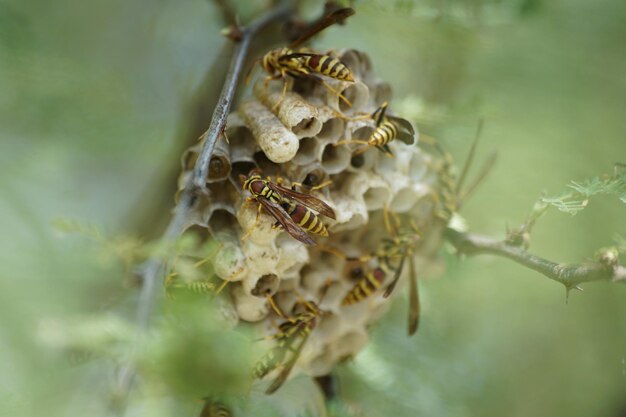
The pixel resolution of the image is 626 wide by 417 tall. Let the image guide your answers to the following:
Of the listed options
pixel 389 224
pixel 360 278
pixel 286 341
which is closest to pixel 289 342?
pixel 286 341

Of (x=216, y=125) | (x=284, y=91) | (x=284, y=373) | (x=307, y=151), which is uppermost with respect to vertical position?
(x=216, y=125)

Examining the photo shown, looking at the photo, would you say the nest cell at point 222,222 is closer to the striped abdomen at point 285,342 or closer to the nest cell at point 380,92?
the striped abdomen at point 285,342

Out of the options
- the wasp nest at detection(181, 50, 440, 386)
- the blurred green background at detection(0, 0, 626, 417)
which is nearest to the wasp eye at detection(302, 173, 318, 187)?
the wasp nest at detection(181, 50, 440, 386)

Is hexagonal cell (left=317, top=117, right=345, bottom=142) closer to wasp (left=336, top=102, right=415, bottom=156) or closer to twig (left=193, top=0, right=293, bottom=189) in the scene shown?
wasp (left=336, top=102, right=415, bottom=156)

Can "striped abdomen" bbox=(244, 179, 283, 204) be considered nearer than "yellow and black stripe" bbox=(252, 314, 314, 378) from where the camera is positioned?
Yes

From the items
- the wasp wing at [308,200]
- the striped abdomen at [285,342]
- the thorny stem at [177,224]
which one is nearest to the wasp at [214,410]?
the striped abdomen at [285,342]

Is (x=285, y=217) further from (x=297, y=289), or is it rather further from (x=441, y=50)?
(x=441, y=50)

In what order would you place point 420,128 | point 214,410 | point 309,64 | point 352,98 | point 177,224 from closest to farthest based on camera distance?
1. point 177,224
2. point 214,410
3. point 309,64
4. point 352,98
5. point 420,128

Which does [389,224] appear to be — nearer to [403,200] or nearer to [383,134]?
[403,200]
